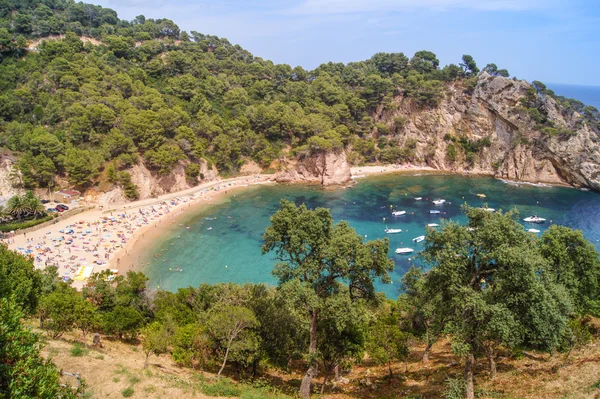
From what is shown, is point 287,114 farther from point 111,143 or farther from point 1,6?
point 1,6

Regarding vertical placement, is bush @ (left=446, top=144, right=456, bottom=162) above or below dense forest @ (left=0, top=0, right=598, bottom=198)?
→ below

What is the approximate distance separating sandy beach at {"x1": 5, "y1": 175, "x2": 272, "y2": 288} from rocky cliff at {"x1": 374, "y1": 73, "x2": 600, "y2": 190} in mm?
60102

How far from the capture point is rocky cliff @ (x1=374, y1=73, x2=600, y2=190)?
84188 millimetres

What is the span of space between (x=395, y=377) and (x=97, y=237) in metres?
47.1

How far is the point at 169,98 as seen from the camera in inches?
3273

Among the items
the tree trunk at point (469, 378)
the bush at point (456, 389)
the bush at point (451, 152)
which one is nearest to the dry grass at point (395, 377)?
the bush at point (456, 389)

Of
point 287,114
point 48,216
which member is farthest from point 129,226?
point 287,114

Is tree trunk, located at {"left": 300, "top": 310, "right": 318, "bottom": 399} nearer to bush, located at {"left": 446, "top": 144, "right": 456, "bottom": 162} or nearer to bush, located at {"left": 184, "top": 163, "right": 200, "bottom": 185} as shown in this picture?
bush, located at {"left": 184, "top": 163, "right": 200, "bottom": 185}

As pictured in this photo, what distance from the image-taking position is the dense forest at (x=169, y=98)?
2633 inches

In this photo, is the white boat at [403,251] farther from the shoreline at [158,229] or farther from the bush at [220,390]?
the bush at [220,390]

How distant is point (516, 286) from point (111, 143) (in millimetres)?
68050

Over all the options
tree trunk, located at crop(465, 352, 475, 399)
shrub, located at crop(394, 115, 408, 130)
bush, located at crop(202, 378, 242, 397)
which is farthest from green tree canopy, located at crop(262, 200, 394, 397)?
shrub, located at crop(394, 115, 408, 130)

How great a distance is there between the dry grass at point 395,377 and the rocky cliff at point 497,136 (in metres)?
79.3

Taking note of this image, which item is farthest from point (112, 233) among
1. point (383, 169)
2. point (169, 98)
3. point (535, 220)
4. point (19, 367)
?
point (535, 220)
